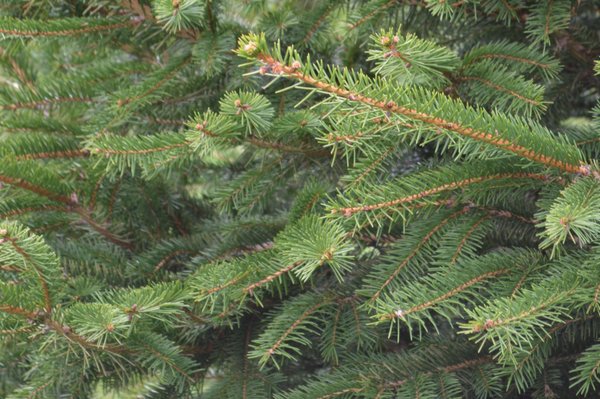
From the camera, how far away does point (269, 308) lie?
134 cm

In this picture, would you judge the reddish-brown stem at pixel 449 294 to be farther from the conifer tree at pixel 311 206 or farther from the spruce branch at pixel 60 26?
the spruce branch at pixel 60 26

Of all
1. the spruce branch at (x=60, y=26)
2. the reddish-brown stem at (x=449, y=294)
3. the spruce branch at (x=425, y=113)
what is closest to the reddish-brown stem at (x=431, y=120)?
the spruce branch at (x=425, y=113)

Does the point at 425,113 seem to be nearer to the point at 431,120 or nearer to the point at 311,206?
the point at 431,120

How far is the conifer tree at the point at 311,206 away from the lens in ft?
2.97

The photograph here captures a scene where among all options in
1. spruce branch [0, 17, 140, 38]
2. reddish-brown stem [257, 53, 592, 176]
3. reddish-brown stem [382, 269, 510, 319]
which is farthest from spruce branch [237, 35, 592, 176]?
spruce branch [0, 17, 140, 38]

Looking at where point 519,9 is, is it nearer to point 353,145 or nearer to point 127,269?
point 353,145

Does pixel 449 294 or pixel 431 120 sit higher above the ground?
pixel 431 120

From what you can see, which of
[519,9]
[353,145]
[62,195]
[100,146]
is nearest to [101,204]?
[62,195]

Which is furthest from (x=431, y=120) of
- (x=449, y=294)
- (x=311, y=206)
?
(x=311, y=206)

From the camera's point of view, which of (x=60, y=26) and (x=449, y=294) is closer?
(x=449, y=294)

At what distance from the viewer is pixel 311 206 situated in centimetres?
117

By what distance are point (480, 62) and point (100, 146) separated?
25.1 inches

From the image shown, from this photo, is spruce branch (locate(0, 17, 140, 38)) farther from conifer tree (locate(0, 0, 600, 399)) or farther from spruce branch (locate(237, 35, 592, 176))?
spruce branch (locate(237, 35, 592, 176))

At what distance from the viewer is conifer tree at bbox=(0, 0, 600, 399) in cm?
91
